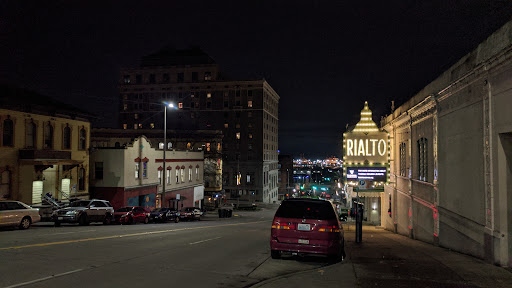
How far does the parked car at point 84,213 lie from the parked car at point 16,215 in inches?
110

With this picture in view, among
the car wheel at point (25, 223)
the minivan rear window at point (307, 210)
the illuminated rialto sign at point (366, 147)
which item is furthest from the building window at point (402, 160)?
the car wheel at point (25, 223)

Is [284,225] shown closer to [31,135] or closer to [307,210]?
[307,210]

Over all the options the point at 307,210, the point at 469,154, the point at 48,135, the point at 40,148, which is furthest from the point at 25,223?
the point at 469,154

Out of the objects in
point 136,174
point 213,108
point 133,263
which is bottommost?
point 133,263

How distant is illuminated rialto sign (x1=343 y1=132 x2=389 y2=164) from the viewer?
26953 mm

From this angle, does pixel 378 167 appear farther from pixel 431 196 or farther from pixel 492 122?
pixel 492 122

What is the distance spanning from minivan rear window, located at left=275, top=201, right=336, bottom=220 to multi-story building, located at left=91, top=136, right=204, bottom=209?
1007 inches

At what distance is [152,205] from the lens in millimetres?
42125

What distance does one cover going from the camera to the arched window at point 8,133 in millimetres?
27656

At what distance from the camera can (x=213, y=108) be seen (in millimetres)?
94562

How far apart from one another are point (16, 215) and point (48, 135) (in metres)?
13.8

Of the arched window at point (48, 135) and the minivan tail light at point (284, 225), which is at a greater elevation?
the arched window at point (48, 135)

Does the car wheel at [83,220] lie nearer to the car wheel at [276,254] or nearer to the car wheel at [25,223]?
the car wheel at [25,223]

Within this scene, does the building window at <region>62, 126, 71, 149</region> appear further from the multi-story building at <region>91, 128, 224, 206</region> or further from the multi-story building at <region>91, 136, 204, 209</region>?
the multi-story building at <region>91, 128, 224, 206</region>
